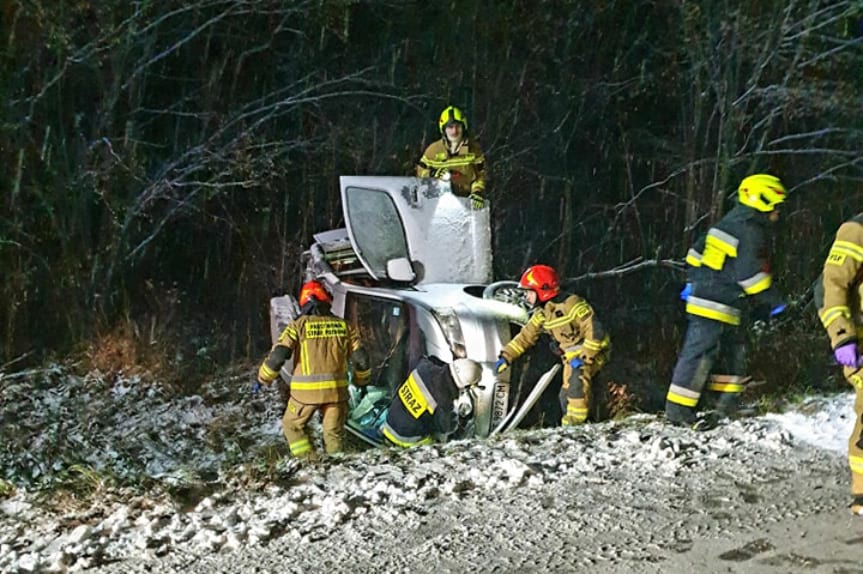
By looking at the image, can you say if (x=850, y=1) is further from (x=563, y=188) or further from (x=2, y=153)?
→ (x=2, y=153)

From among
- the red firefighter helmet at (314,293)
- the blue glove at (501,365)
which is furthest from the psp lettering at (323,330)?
the blue glove at (501,365)

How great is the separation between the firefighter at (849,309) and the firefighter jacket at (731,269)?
5.25 feet

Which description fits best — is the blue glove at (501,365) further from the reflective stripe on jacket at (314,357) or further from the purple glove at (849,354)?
the purple glove at (849,354)

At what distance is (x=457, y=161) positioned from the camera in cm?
905

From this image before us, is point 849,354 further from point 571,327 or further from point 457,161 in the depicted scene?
point 457,161

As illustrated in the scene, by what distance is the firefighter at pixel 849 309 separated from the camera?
4.28 meters

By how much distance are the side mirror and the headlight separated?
3.81ft

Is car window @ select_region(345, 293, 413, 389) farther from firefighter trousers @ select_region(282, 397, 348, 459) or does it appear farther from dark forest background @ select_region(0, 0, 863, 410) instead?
dark forest background @ select_region(0, 0, 863, 410)

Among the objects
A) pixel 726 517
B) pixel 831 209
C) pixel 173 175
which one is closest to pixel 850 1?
pixel 831 209

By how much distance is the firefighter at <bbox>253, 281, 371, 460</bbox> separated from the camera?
7328 mm

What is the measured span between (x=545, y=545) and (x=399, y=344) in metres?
3.81

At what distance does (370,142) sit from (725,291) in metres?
8.72

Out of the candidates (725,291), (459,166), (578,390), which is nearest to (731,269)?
(725,291)

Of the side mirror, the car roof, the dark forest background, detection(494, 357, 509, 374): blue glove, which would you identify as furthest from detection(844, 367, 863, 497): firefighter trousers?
the dark forest background
